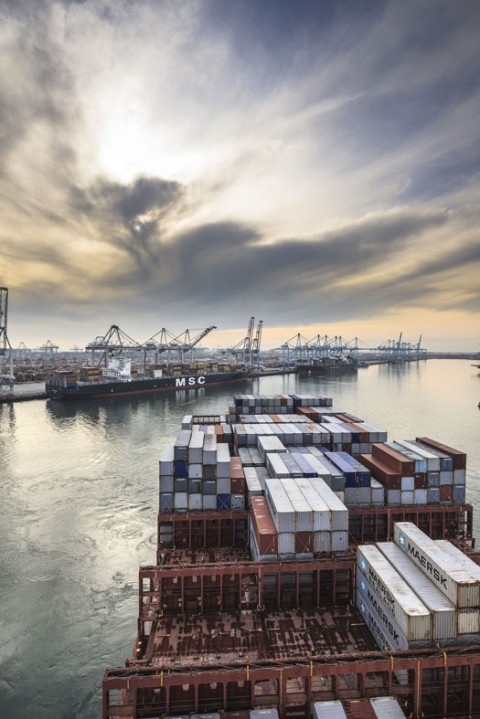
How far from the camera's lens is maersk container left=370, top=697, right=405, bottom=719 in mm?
12797

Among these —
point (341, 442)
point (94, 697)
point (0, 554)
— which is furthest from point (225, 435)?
point (94, 697)

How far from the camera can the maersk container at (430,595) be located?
14.9 metres

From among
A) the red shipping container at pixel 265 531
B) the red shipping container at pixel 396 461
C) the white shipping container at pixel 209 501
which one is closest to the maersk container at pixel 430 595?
the red shipping container at pixel 265 531

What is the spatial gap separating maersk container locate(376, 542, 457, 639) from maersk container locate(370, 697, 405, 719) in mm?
3029

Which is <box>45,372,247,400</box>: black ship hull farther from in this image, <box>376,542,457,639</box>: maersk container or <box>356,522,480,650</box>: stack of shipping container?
<box>376,542,457,639</box>: maersk container

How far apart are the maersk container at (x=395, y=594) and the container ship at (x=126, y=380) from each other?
9874 cm

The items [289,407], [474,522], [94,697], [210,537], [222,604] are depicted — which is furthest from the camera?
[289,407]

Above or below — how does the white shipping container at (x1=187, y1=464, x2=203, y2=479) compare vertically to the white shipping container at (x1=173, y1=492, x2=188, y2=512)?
above

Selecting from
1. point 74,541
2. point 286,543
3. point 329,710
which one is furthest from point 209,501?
point 329,710

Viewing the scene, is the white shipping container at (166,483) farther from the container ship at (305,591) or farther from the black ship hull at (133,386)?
the black ship hull at (133,386)

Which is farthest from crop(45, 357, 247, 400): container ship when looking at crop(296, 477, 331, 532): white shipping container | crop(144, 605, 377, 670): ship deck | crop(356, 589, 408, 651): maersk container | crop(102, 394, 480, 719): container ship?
crop(356, 589, 408, 651): maersk container

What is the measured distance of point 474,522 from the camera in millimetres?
32750

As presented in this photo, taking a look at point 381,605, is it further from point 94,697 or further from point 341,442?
point 341,442

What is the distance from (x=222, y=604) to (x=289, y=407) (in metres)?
38.1
